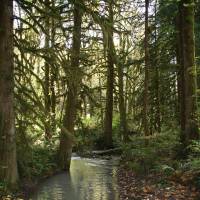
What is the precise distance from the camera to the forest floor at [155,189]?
9945 mm

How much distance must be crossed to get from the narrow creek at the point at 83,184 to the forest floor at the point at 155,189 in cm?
39

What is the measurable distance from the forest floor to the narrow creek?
1.28 feet

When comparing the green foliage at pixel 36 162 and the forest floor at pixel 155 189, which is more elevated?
the green foliage at pixel 36 162

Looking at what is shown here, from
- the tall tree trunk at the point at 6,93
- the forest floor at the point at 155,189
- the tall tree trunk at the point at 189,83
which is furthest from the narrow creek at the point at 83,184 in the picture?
the tall tree trunk at the point at 189,83

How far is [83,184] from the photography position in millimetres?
14219

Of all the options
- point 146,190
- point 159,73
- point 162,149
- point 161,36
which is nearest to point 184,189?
point 146,190

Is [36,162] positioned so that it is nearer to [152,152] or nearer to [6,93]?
[152,152]

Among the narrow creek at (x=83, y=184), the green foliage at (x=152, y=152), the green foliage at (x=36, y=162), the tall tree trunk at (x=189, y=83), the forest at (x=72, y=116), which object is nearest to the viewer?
the forest at (x=72, y=116)

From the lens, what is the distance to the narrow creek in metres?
12.0

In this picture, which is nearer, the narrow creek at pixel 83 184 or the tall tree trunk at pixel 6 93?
the tall tree trunk at pixel 6 93

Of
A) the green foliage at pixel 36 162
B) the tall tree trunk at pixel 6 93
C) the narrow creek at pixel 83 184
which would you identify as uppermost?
the tall tree trunk at pixel 6 93

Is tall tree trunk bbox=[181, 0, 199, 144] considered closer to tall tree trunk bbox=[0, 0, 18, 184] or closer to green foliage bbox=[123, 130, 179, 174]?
green foliage bbox=[123, 130, 179, 174]

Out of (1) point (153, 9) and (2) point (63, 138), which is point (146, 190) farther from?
(1) point (153, 9)

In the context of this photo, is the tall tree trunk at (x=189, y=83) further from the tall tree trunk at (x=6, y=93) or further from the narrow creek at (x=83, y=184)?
the tall tree trunk at (x=6, y=93)
